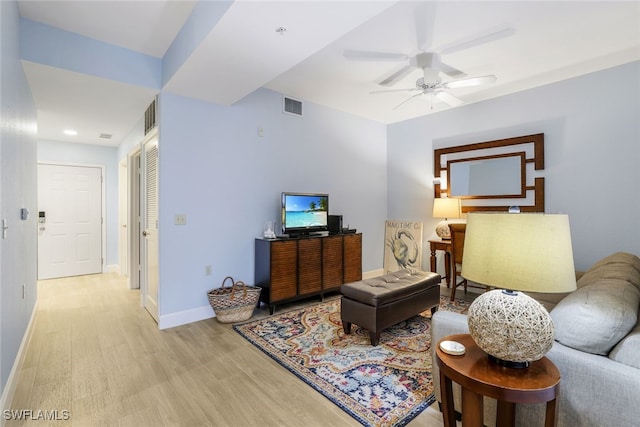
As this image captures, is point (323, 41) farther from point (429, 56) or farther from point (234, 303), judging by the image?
point (234, 303)

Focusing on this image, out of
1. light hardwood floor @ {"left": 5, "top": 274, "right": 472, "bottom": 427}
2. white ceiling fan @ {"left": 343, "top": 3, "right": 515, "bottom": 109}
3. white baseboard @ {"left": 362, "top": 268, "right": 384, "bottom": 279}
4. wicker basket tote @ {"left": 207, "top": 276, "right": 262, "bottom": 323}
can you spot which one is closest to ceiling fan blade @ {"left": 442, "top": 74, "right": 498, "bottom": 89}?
white ceiling fan @ {"left": 343, "top": 3, "right": 515, "bottom": 109}

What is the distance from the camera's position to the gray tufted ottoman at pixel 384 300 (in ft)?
8.71

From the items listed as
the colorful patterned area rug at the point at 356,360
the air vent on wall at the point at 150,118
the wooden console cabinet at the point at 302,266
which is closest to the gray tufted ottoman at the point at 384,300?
the colorful patterned area rug at the point at 356,360

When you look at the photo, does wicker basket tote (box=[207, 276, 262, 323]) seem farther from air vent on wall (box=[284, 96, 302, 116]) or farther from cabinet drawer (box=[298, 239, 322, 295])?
air vent on wall (box=[284, 96, 302, 116])

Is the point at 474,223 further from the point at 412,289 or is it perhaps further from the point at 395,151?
the point at 395,151

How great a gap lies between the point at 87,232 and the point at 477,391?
6537 millimetres

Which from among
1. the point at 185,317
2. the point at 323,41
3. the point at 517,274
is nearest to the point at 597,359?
the point at 517,274

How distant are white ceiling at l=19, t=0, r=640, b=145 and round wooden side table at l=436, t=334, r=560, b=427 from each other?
6.27 ft

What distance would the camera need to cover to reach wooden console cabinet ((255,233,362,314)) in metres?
3.51

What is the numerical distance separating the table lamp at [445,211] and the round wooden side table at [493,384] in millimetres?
3056

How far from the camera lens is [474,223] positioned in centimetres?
128

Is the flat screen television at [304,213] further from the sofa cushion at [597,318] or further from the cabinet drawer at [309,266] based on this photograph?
→ the sofa cushion at [597,318]

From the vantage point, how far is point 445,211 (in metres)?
4.35

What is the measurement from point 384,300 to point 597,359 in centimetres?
154
